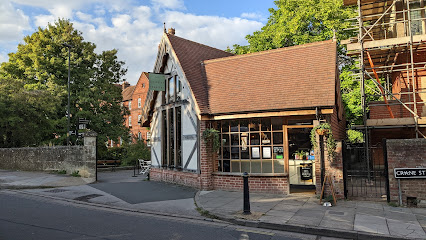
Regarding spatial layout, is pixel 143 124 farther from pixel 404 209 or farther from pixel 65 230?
pixel 404 209

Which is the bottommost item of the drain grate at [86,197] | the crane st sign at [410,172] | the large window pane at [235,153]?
the drain grate at [86,197]

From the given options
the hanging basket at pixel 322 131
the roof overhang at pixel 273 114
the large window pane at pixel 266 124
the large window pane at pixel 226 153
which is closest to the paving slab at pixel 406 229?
the hanging basket at pixel 322 131

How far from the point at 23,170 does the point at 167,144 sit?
10.8 metres

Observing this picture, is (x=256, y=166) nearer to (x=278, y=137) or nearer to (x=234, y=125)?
(x=278, y=137)

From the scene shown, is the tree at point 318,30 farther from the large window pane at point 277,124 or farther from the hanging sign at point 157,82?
the hanging sign at point 157,82

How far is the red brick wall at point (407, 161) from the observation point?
8750 mm

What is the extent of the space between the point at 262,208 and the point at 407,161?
4.53m

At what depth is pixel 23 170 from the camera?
18938mm

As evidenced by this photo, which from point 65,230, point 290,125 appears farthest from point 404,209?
point 65,230

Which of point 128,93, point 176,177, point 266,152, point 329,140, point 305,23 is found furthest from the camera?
point 128,93

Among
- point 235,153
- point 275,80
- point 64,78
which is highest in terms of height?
point 64,78

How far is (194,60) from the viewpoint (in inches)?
567

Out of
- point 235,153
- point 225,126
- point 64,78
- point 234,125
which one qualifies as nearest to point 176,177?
point 235,153

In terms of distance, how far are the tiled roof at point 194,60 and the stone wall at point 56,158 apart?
6.03 metres
